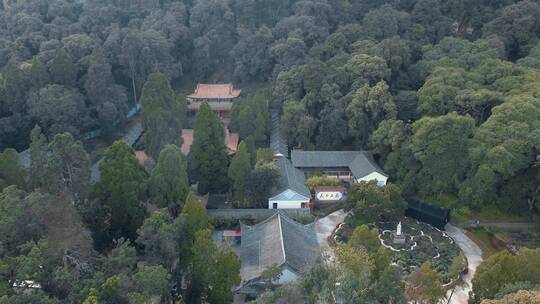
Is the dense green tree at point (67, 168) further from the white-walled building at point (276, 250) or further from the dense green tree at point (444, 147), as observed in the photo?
the dense green tree at point (444, 147)

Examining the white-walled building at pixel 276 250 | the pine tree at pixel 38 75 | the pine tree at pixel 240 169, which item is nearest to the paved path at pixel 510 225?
the white-walled building at pixel 276 250

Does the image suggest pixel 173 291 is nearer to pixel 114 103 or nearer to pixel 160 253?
pixel 160 253

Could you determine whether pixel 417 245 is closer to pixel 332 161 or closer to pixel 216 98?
pixel 332 161

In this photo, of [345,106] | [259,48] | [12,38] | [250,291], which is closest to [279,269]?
[250,291]

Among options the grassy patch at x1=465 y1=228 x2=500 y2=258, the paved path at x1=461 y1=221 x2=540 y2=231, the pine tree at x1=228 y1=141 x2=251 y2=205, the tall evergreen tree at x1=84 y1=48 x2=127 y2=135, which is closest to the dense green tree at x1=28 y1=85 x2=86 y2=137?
the tall evergreen tree at x1=84 y1=48 x2=127 y2=135

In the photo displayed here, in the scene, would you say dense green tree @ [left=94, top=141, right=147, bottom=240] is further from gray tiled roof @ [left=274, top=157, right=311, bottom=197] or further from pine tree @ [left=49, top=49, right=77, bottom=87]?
pine tree @ [left=49, top=49, right=77, bottom=87]
